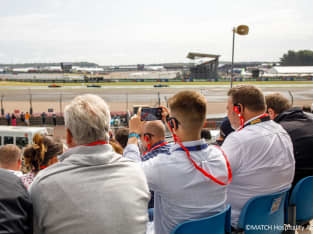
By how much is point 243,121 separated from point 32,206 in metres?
1.88

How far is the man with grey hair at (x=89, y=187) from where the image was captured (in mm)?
1332

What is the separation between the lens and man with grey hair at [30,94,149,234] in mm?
1332

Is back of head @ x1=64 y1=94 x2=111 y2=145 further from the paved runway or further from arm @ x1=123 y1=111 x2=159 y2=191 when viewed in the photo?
the paved runway

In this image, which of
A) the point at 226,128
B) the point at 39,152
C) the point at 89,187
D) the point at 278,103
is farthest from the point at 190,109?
the point at 226,128

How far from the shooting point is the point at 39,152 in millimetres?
2293

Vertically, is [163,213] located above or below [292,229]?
above

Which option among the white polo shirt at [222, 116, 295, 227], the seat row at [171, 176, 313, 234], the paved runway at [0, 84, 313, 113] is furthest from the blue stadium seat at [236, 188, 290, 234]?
the paved runway at [0, 84, 313, 113]

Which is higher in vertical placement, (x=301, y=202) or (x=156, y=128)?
(x=156, y=128)

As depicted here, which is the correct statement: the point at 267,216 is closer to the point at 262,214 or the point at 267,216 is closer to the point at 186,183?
the point at 262,214

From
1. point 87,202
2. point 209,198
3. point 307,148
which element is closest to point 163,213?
point 209,198

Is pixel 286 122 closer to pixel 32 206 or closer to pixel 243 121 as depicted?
pixel 243 121

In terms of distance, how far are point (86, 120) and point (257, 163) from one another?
57.4 inches

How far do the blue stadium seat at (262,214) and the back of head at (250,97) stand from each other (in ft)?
2.49

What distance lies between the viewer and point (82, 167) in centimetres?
141
